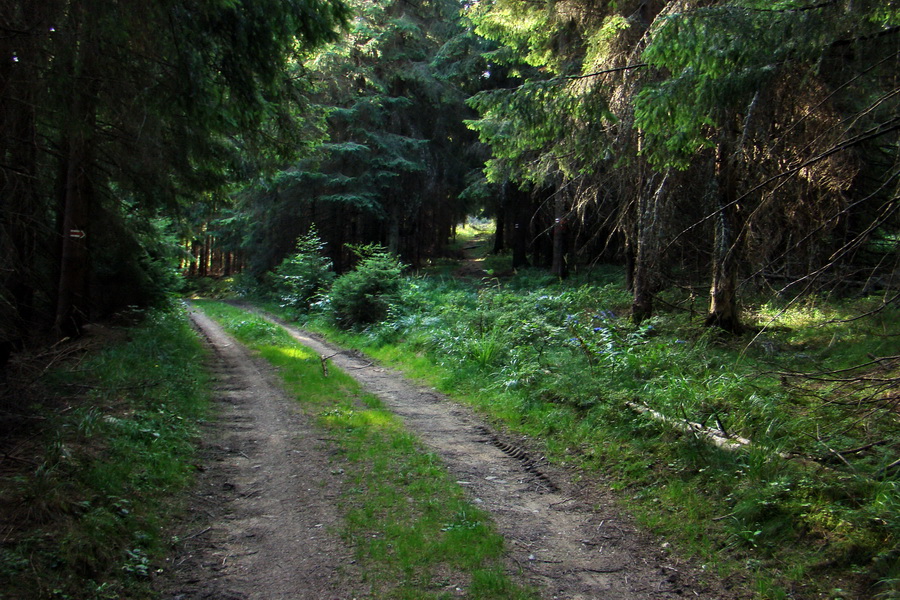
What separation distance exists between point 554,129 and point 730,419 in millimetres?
4596

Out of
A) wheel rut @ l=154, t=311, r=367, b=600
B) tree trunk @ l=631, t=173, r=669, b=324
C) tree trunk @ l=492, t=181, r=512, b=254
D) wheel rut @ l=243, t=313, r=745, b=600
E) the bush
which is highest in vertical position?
tree trunk @ l=492, t=181, r=512, b=254

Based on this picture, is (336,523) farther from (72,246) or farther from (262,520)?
(72,246)

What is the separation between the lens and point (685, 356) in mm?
7723

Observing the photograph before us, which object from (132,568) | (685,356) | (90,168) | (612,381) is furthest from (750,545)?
(90,168)

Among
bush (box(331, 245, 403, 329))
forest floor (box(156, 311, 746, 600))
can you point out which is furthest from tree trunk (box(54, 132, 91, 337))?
bush (box(331, 245, 403, 329))

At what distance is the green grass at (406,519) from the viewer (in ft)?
12.4

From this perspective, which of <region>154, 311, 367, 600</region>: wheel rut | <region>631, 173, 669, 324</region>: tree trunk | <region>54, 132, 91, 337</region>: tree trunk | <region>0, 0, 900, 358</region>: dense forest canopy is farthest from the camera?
<region>54, 132, 91, 337</region>: tree trunk

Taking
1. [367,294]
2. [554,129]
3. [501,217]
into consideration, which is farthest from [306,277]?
[554,129]

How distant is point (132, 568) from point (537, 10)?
12120 mm

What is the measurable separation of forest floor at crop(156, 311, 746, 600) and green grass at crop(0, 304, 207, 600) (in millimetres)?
258

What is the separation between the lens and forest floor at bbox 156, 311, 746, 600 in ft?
12.4

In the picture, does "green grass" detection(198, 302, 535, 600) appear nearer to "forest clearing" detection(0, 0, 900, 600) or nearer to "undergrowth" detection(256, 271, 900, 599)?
"forest clearing" detection(0, 0, 900, 600)

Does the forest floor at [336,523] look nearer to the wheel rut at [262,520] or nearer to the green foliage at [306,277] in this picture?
the wheel rut at [262,520]

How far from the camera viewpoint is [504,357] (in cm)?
997
